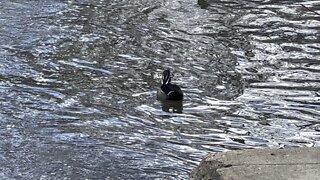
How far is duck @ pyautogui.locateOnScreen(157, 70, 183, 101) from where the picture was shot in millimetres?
8828

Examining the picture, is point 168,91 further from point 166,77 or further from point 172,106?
point 166,77

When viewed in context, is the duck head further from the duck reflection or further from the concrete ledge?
the concrete ledge

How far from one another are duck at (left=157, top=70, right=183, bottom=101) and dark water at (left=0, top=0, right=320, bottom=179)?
0.15 m

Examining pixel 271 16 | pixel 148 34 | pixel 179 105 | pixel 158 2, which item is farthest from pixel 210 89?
pixel 158 2

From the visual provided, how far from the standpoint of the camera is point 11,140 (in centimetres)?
778

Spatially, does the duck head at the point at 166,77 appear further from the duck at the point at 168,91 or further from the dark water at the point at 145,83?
the dark water at the point at 145,83

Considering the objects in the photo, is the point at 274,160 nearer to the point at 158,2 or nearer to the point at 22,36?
the point at 22,36

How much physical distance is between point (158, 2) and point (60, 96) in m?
5.22

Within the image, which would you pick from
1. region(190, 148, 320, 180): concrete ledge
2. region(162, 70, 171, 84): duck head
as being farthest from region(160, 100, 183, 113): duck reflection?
region(190, 148, 320, 180): concrete ledge

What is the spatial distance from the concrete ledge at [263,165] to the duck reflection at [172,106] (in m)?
3.20

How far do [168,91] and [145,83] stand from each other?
35.6 inches

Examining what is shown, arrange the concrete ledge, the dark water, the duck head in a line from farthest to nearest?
1. the duck head
2. the dark water
3. the concrete ledge

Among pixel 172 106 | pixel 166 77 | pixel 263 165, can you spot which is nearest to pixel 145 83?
pixel 166 77

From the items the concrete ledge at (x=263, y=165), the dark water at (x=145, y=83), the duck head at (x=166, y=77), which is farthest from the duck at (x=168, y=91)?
the concrete ledge at (x=263, y=165)
